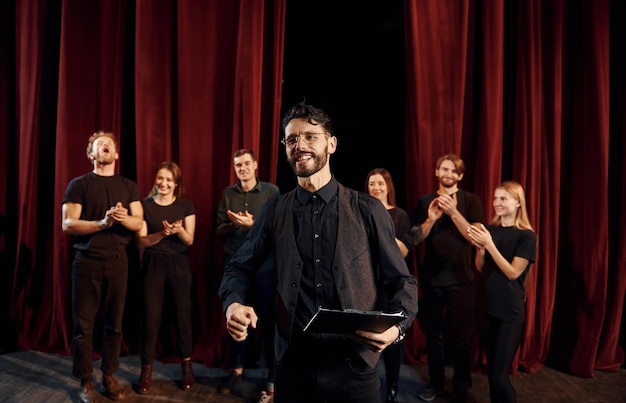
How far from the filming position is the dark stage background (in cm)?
350

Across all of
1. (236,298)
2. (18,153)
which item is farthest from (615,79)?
(18,153)

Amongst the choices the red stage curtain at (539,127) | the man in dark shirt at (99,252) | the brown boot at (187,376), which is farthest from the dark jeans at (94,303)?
the red stage curtain at (539,127)

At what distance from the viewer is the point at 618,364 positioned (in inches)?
138

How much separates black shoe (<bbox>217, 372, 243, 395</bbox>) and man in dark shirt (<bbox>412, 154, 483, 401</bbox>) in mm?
1214

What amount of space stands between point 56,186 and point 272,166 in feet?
5.47

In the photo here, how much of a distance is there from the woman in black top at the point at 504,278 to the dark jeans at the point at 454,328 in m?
0.30

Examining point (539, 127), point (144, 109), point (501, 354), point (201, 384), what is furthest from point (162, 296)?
point (539, 127)

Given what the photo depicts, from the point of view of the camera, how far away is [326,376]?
54.2 inches

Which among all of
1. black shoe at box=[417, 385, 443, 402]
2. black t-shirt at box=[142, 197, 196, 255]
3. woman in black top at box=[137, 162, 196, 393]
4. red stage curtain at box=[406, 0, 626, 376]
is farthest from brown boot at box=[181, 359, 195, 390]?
red stage curtain at box=[406, 0, 626, 376]

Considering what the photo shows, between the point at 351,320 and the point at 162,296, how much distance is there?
87.1 inches

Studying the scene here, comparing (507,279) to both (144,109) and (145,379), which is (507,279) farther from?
(144,109)

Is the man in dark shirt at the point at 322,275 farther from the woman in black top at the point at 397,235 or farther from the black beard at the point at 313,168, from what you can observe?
the woman in black top at the point at 397,235

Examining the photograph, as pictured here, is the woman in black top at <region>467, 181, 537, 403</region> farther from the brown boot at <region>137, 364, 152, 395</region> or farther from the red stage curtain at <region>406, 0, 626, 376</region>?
the brown boot at <region>137, 364, 152, 395</region>

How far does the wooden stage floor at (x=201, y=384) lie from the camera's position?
2898 mm
